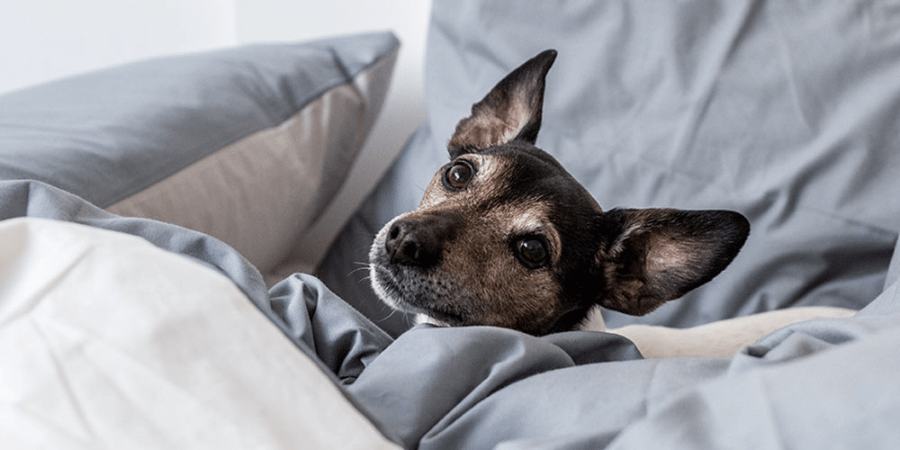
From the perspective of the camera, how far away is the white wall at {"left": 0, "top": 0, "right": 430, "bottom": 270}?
214 centimetres

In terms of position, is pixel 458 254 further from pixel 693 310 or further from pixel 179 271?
pixel 693 310

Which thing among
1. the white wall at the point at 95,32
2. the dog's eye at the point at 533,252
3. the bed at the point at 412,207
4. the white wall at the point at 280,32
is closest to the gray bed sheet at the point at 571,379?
the bed at the point at 412,207

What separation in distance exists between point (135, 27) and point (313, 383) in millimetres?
1981

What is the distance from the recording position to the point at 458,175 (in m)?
1.30

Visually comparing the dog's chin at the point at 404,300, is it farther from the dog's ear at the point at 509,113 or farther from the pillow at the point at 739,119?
the pillow at the point at 739,119

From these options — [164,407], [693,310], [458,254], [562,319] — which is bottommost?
[693,310]

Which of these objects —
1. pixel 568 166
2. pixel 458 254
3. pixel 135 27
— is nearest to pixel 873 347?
pixel 458 254

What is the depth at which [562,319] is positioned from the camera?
49.1 inches

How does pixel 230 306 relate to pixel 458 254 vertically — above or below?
above

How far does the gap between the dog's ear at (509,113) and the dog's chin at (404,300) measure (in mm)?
389

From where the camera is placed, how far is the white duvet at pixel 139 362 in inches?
20.8

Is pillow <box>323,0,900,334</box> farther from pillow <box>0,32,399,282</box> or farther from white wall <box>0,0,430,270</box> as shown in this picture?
white wall <box>0,0,430,270</box>

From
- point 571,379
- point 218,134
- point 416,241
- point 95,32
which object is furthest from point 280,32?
point 571,379

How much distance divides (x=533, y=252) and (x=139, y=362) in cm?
76
